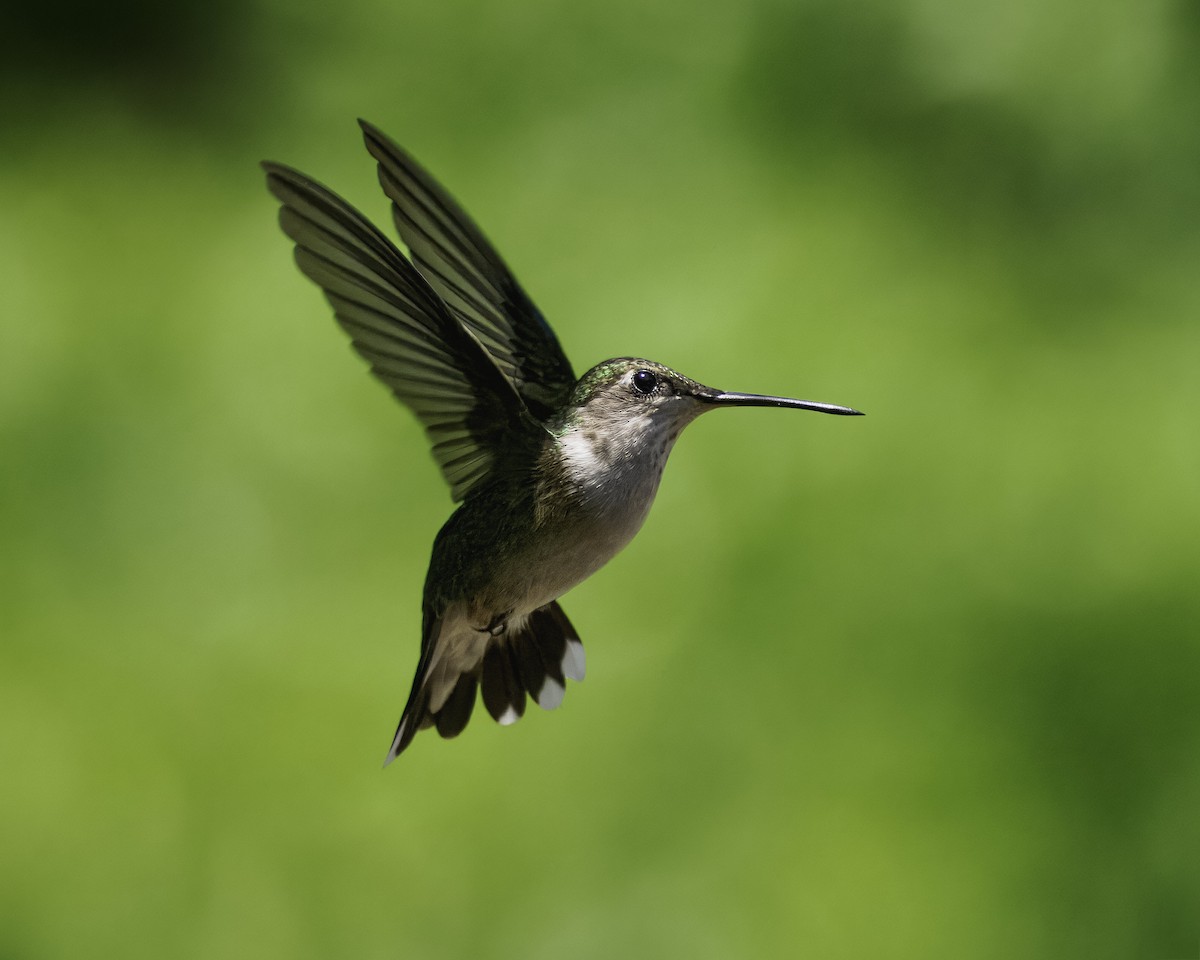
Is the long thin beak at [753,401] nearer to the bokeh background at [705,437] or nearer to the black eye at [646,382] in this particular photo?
the black eye at [646,382]

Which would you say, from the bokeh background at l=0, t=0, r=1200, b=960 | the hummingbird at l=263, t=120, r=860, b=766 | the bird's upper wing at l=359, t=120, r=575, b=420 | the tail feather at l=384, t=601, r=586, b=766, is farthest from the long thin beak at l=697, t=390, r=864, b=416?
the bokeh background at l=0, t=0, r=1200, b=960

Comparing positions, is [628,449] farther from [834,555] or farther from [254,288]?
[254,288]

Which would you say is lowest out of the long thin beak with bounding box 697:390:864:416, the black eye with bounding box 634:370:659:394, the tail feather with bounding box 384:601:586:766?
the tail feather with bounding box 384:601:586:766

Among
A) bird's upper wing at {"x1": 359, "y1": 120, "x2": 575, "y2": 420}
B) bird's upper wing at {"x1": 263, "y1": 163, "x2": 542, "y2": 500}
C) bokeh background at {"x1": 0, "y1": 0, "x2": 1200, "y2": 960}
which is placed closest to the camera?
bird's upper wing at {"x1": 263, "y1": 163, "x2": 542, "y2": 500}

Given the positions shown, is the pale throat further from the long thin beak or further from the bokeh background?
the bokeh background

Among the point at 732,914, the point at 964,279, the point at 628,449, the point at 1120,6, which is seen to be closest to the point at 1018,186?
the point at 964,279

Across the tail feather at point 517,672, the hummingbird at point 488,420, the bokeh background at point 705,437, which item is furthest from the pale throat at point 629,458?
the bokeh background at point 705,437

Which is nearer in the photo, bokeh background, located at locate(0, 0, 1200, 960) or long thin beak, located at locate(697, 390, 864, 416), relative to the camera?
long thin beak, located at locate(697, 390, 864, 416)

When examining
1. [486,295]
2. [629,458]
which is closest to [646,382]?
[629,458]
